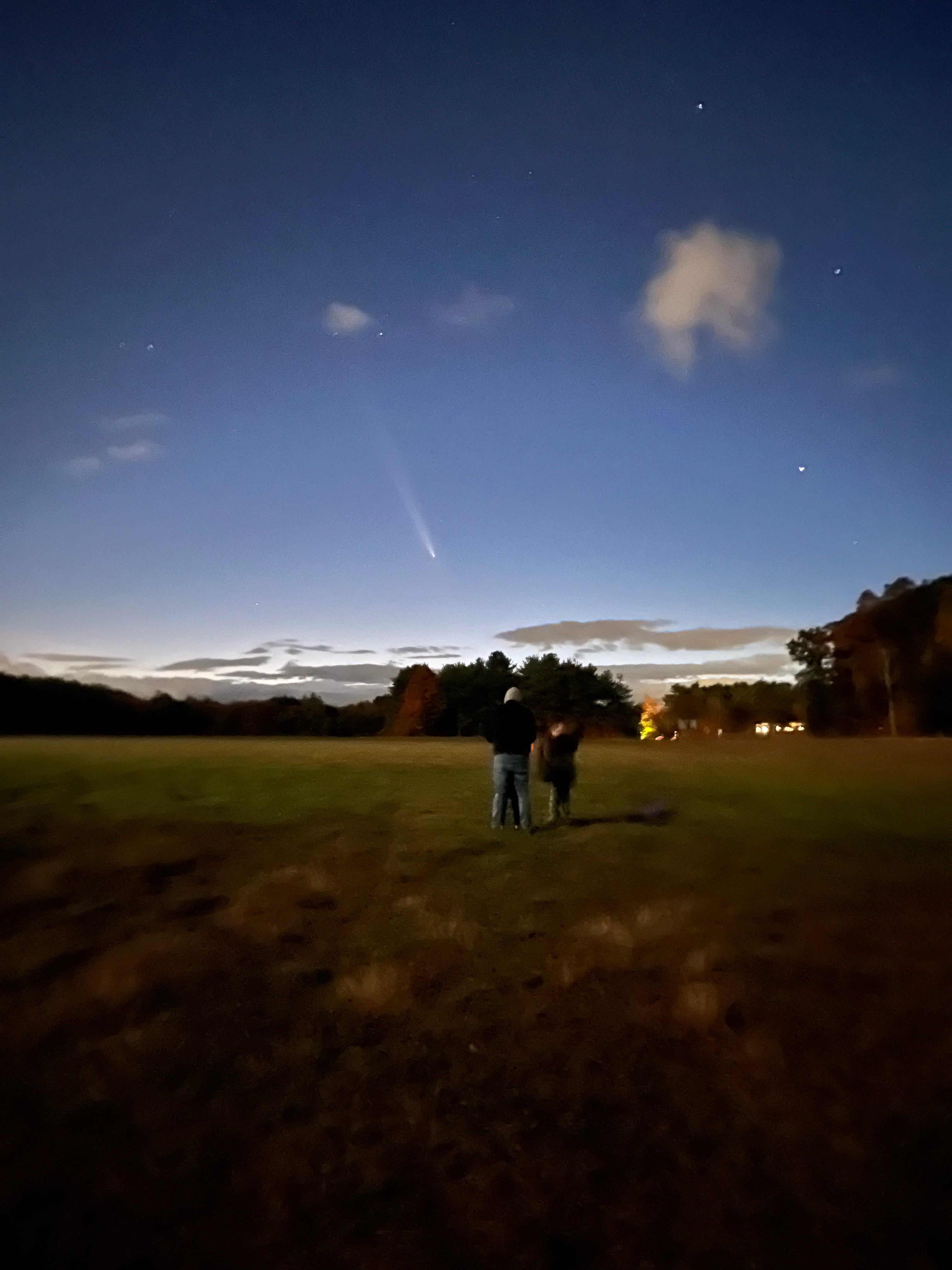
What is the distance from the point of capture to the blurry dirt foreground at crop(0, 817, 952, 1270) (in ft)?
12.4

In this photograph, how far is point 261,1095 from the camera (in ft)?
16.2

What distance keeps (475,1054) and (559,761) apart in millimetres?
8749

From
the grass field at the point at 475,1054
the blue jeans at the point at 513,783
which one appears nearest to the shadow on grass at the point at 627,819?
the blue jeans at the point at 513,783

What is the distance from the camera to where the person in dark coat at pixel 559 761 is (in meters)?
14.2

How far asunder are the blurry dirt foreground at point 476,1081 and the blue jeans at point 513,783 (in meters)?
3.64

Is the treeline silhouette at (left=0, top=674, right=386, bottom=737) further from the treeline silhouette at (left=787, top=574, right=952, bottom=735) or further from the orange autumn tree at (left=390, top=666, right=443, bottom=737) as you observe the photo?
the treeline silhouette at (left=787, top=574, right=952, bottom=735)

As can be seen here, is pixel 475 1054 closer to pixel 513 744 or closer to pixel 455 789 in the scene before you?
pixel 513 744

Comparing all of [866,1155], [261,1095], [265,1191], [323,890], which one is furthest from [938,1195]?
[323,890]

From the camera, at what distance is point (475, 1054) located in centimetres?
552

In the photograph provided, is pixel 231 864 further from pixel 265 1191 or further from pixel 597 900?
pixel 265 1191

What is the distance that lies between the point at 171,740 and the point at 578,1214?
186ft

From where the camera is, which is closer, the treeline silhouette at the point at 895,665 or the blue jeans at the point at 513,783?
the blue jeans at the point at 513,783

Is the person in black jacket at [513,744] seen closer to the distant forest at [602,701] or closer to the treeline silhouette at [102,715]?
the distant forest at [602,701]

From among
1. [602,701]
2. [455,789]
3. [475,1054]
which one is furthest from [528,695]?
[475,1054]
